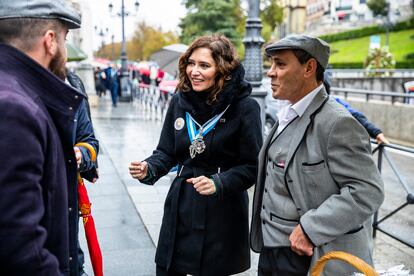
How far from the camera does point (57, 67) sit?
6.00 ft

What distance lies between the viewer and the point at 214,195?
114 inches

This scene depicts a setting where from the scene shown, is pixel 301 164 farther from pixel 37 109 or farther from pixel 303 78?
pixel 37 109

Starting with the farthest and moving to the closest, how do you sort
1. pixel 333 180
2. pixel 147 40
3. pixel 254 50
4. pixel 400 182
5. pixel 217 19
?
pixel 147 40
pixel 217 19
pixel 254 50
pixel 400 182
pixel 333 180

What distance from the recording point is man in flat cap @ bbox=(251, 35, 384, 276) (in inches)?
90.4

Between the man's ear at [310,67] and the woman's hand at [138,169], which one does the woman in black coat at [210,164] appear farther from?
the man's ear at [310,67]

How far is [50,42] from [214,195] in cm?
145

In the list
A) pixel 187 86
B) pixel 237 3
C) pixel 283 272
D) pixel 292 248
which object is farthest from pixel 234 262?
pixel 237 3

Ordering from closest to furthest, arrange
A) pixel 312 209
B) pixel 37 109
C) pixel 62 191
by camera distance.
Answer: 1. pixel 37 109
2. pixel 62 191
3. pixel 312 209

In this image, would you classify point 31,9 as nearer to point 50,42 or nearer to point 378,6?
point 50,42

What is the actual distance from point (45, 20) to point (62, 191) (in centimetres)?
61

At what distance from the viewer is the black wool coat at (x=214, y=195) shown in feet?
9.68

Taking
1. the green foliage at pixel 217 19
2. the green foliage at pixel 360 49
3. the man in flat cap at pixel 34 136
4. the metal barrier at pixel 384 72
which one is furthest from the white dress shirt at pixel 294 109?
the green foliage at pixel 360 49

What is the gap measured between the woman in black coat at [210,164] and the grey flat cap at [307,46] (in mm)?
550

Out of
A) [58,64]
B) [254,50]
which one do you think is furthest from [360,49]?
[58,64]
